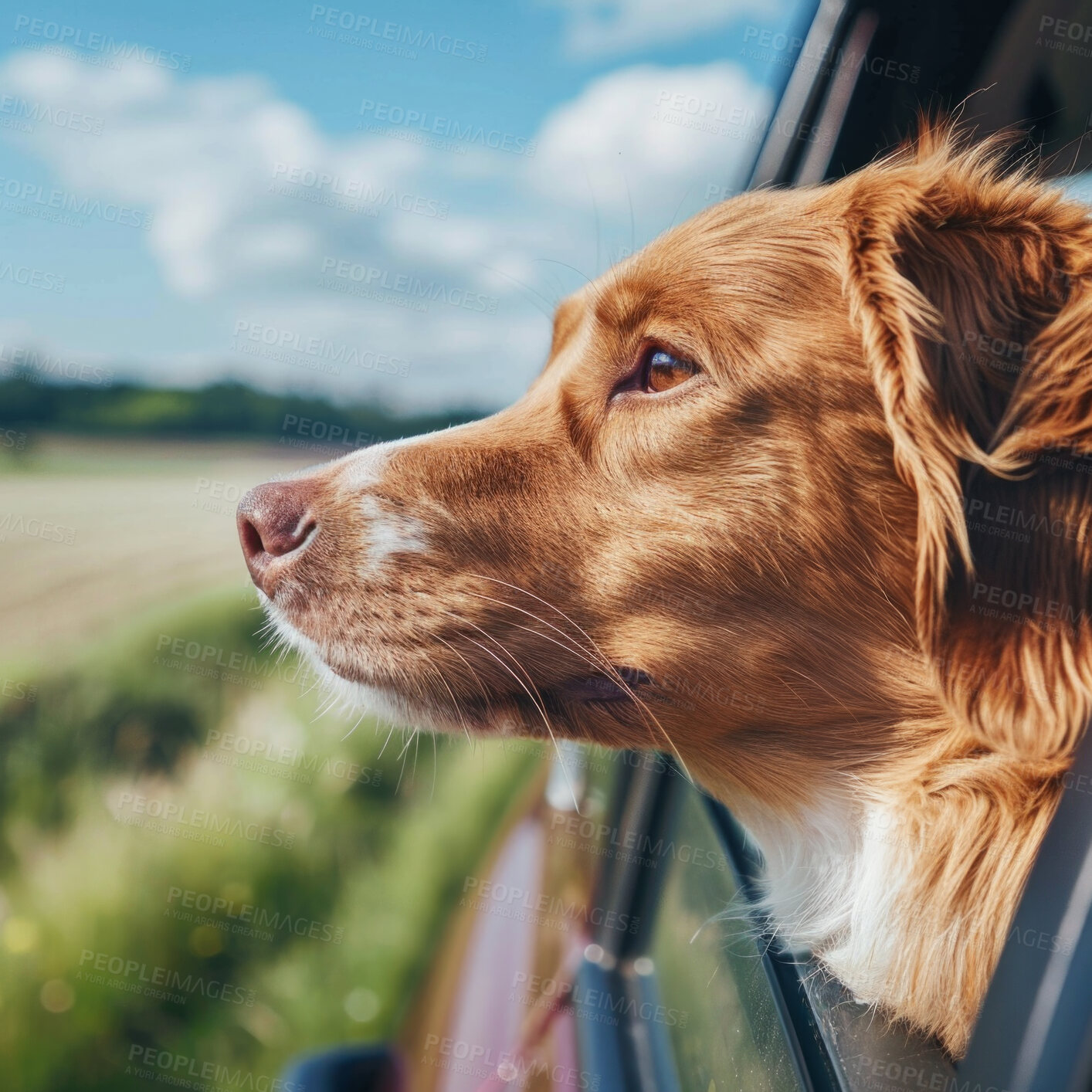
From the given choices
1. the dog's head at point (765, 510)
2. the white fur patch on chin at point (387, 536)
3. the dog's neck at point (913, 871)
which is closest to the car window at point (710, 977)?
the dog's neck at point (913, 871)

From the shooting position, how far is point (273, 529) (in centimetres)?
175

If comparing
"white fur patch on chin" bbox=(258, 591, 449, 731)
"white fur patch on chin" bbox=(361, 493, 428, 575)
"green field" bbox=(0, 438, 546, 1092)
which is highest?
"white fur patch on chin" bbox=(361, 493, 428, 575)

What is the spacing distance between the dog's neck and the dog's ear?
0.41ft

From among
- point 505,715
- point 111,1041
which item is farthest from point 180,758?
point 505,715

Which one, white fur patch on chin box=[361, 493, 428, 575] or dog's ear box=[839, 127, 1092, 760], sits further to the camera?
white fur patch on chin box=[361, 493, 428, 575]

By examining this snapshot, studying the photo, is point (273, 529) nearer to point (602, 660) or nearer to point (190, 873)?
point (602, 660)

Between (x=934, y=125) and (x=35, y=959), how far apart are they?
470cm

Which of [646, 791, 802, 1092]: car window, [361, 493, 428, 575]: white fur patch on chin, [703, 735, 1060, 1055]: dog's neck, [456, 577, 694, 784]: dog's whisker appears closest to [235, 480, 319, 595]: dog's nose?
[361, 493, 428, 575]: white fur patch on chin

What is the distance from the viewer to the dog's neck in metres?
1.36

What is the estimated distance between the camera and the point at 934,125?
194 cm

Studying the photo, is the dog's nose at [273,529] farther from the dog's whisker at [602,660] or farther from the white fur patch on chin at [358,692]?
the dog's whisker at [602,660]

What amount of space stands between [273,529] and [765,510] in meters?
0.97

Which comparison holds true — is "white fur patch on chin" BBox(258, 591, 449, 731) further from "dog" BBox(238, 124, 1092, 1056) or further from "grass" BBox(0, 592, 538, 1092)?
"grass" BBox(0, 592, 538, 1092)

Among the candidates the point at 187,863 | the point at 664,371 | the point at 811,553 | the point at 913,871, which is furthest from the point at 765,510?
the point at 187,863
